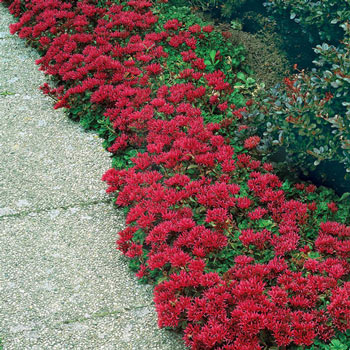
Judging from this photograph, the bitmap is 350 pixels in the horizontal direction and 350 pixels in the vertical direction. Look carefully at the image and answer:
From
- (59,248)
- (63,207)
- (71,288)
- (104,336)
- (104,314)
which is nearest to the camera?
(104,336)

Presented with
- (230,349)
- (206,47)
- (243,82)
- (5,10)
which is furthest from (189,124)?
(5,10)

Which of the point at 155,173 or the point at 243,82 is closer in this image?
the point at 155,173

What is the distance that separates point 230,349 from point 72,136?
274 cm

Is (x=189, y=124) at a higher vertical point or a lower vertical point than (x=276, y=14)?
lower

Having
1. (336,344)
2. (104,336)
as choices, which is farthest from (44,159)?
(336,344)

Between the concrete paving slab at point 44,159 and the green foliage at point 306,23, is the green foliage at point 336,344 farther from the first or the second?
the green foliage at point 306,23

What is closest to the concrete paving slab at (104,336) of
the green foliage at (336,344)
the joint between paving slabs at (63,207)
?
the green foliage at (336,344)

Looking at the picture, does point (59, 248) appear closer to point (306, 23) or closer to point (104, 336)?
point (104, 336)

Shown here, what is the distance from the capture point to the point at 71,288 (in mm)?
3398

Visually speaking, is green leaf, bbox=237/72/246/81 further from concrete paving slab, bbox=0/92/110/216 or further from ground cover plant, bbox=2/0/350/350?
concrete paving slab, bbox=0/92/110/216

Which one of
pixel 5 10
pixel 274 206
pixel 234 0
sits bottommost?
pixel 5 10

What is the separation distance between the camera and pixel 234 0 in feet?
18.2

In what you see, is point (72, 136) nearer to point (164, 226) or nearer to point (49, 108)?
point (49, 108)

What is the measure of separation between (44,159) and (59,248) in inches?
44.2
